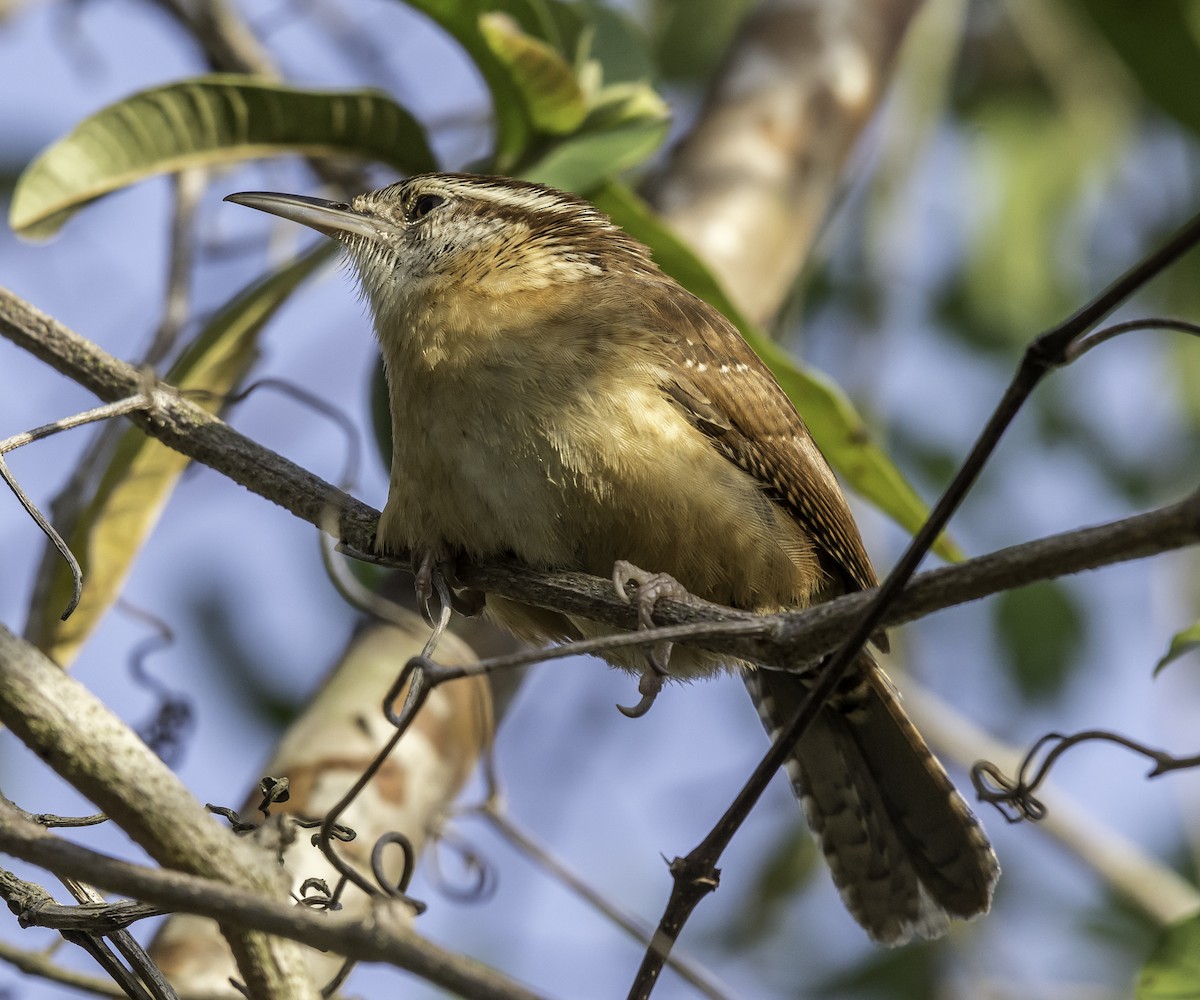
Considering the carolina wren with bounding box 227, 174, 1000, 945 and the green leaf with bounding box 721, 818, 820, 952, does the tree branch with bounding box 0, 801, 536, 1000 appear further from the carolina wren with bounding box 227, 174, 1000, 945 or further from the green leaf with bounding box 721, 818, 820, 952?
the green leaf with bounding box 721, 818, 820, 952

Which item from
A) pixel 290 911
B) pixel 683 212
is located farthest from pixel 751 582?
pixel 683 212

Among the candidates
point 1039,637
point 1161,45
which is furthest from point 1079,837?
point 1161,45

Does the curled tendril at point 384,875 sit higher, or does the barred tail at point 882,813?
the barred tail at point 882,813

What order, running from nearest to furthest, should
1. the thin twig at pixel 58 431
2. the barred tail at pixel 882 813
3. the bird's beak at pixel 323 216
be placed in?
the thin twig at pixel 58 431
the barred tail at pixel 882 813
the bird's beak at pixel 323 216

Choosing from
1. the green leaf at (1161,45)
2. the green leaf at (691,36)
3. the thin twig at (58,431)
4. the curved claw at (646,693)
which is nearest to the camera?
the thin twig at (58,431)

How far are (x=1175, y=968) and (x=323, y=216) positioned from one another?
104 inches

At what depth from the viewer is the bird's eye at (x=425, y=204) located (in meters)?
3.68

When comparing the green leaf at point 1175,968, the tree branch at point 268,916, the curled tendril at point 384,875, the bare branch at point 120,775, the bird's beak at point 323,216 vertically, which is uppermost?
the bird's beak at point 323,216

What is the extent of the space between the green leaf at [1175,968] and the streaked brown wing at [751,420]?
1041 mm

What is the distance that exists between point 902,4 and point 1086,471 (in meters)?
2.21

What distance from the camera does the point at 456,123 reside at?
5336 mm

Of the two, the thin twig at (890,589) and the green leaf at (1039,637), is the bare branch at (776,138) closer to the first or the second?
the green leaf at (1039,637)

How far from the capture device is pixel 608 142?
3.85 m

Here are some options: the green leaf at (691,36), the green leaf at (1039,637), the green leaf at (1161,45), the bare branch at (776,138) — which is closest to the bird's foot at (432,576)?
the bare branch at (776,138)
